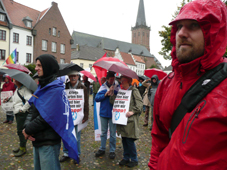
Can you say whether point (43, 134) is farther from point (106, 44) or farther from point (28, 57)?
point (106, 44)

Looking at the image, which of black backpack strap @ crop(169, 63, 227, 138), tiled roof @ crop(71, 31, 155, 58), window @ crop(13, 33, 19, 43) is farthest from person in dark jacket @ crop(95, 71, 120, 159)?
tiled roof @ crop(71, 31, 155, 58)

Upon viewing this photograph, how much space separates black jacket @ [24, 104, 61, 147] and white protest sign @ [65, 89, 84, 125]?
1968mm

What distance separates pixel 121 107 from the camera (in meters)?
4.64

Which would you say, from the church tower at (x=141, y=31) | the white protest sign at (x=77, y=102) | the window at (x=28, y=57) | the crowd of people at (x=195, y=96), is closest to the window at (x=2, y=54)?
the window at (x=28, y=57)

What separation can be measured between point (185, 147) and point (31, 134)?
2.39m

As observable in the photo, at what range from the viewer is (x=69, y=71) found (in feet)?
15.4

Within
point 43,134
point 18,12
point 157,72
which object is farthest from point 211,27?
point 18,12

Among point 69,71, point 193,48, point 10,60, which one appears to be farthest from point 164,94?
point 10,60

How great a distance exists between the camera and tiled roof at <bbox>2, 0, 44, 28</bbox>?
110ft

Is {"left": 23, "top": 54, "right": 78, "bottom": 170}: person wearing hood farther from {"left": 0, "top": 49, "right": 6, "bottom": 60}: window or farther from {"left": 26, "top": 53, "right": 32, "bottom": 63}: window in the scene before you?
{"left": 26, "top": 53, "right": 32, "bottom": 63}: window

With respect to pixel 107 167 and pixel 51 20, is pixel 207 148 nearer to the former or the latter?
pixel 107 167

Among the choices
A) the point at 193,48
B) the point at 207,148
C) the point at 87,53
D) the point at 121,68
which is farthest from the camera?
the point at 87,53

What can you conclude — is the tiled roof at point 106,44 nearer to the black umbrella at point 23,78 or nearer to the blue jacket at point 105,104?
the black umbrella at point 23,78

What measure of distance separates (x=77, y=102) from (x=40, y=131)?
214 cm
